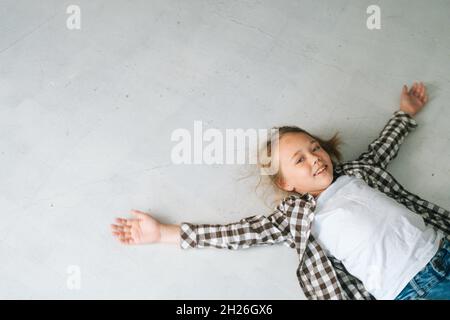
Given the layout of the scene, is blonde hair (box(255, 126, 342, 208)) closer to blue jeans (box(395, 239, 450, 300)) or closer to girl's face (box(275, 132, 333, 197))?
girl's face (box(275, 132, 333, 197))

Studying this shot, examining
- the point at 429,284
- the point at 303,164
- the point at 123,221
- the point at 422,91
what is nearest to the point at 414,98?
the point at 422,91

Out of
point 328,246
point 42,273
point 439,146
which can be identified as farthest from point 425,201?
point 42,273

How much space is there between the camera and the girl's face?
1.19 metres

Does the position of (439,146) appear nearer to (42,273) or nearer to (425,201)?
(425,201)

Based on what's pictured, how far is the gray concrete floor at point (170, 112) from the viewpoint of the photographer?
1274mm

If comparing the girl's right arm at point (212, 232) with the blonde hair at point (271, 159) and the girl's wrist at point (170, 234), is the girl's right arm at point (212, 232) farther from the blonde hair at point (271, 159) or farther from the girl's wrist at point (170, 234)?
the blonde hair at point (271, 159)

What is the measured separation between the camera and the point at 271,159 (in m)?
1.28

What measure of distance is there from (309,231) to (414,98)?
0.57 meters

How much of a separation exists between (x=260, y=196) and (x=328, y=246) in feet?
0.83

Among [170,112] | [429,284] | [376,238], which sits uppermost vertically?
[170,112]

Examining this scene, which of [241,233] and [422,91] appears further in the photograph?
[422,91]

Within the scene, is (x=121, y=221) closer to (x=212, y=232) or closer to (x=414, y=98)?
(x=212, y=232)

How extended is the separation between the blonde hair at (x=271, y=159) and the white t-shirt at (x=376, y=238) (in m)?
0.16
